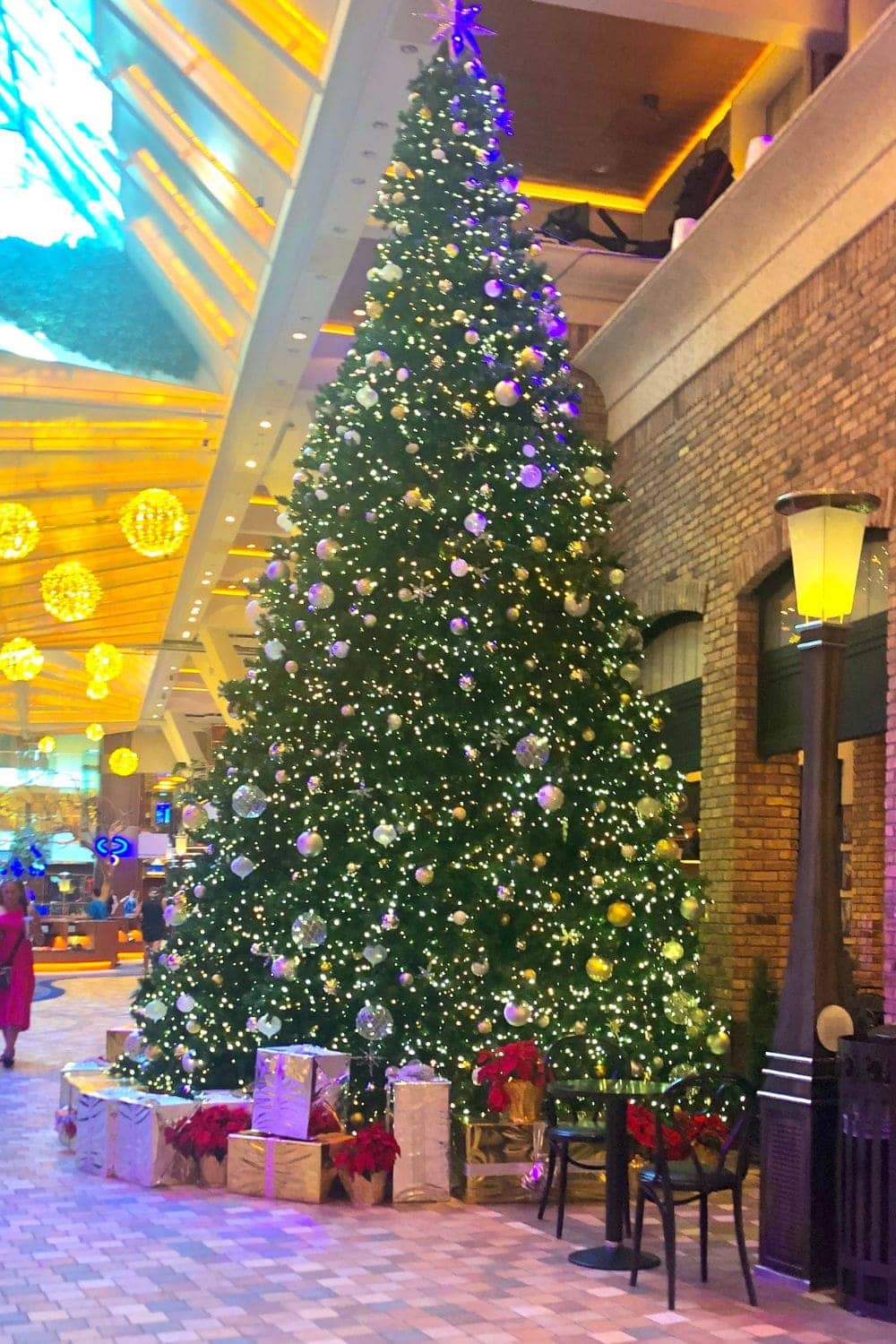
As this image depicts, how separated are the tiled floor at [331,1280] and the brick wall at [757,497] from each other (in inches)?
87.8

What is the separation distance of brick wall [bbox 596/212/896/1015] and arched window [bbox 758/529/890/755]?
144 millimetres

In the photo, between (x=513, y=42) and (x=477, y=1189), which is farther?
(x=513, y=42)

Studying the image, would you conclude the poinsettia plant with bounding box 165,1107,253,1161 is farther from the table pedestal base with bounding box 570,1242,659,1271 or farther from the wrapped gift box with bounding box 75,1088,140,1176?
the table pedestal base with bounding box 570,1242,659,1271

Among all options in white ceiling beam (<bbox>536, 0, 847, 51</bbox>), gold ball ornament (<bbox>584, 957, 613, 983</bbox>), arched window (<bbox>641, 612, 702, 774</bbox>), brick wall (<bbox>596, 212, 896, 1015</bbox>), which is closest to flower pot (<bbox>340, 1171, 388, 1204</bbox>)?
gold ball ornament (<bbox>584, 957, 613, 983</bbox>)

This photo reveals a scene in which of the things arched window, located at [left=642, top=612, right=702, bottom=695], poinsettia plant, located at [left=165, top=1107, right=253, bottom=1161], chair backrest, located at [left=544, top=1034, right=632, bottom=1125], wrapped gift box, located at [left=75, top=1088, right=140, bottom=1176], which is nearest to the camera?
chair backrest, located at [left=544, top=1034, right=632, bottom=1125]

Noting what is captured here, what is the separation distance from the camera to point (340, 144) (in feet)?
27.1

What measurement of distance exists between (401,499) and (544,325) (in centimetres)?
139

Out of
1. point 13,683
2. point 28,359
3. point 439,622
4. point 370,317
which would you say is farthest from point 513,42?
point 13,683

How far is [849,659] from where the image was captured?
7.72 meters

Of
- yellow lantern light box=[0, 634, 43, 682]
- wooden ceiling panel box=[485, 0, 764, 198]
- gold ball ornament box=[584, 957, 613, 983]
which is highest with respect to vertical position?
wooden ceiling panel box=[485, 0, 764, 198]

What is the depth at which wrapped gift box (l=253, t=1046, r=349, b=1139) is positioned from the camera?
6637 mm

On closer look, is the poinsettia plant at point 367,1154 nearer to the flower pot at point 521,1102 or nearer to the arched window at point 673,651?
the flower pot at point 521,1102

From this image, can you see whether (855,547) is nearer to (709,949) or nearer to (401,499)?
(401,499)

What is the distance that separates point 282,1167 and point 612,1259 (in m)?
1.84
